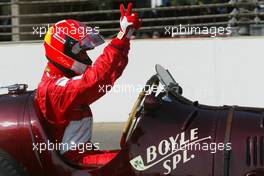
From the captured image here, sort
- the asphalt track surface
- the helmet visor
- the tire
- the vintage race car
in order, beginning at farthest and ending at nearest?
the asphalt track surface, the helmet visor, the tire, the vintage race car

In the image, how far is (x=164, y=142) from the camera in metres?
3.34

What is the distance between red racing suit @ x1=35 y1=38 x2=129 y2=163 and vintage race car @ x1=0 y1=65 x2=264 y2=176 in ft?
0.38

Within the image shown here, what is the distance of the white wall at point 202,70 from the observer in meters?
8.34

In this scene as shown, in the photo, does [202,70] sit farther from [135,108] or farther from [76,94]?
[76,94]

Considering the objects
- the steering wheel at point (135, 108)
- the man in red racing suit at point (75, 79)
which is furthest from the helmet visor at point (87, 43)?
the steering wheel at point (135, 108)

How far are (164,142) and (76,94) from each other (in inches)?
25.4

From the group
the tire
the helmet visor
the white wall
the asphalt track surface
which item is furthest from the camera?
the white wall

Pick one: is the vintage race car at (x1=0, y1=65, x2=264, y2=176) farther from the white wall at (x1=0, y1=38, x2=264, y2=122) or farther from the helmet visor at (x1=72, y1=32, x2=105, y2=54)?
the white wall at (x1=0, y1=38, x2=264, y2=122)

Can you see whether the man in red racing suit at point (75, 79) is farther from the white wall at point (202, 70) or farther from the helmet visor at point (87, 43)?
the white wall at point (202, 70)

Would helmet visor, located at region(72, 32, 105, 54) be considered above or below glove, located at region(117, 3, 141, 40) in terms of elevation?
below

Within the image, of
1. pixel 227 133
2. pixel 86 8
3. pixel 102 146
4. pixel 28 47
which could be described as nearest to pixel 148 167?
pixel 227 133

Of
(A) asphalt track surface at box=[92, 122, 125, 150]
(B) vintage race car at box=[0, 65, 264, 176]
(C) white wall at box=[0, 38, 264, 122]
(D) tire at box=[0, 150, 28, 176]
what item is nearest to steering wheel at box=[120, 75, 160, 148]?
(B) vintage race car at box=[0, 65, 264, 176]

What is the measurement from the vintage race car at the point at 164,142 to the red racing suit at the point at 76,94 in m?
0.12

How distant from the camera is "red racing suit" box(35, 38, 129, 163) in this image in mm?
3521
